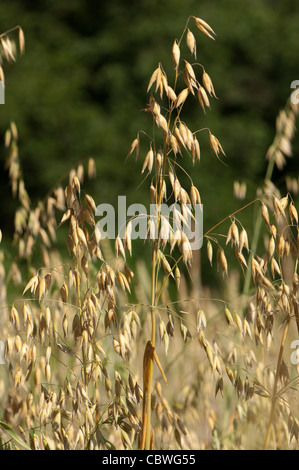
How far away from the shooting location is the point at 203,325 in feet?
4.30

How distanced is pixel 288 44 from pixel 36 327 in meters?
7.64

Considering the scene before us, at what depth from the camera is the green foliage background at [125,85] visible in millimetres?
7320

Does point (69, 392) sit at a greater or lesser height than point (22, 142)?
lesser

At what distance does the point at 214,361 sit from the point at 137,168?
6.18 metres

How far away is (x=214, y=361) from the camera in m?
1.32

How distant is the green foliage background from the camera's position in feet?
24.0

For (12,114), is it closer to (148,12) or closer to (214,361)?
(148,12)

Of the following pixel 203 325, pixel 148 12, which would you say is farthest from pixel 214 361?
pixel 148 12

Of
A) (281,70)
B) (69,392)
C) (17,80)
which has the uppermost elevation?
(281,70)

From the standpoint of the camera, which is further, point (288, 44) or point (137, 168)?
point (288, 44)

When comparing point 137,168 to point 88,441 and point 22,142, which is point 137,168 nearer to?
point 22,142

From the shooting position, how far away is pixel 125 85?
7.84m
